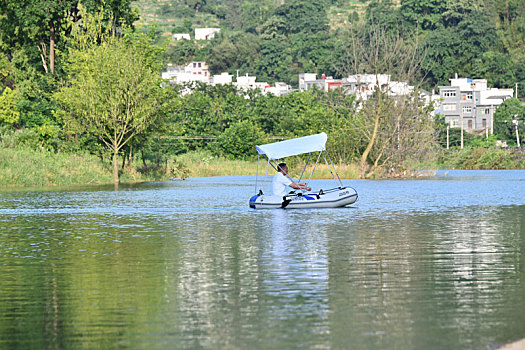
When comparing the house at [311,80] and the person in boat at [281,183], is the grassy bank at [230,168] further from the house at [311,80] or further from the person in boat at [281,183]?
the house at [311,80]

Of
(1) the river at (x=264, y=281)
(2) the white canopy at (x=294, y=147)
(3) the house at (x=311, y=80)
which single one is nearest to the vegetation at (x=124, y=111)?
(2) the white canopy at (x=294, y=147)

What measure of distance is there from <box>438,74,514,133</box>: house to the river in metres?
115

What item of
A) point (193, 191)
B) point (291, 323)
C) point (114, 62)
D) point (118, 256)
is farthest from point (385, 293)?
point (114, 62)

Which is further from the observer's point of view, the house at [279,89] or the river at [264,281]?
the house at [279,89]

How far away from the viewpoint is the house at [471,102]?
144500 mm

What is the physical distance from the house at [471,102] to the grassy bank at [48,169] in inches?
3541

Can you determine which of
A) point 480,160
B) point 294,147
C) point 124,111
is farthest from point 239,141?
point 294,147

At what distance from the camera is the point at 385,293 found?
14.1 m

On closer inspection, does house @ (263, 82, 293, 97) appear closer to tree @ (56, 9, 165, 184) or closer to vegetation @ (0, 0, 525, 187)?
vegetation @ (0, 0, 525, 187)

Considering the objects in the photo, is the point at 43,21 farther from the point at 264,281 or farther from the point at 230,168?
the point at 264,281

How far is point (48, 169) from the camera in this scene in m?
61.2

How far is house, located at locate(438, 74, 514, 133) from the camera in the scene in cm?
14450

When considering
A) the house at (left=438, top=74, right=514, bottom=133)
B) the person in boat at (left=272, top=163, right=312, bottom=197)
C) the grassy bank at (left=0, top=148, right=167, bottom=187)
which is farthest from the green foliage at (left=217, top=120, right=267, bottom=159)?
the house at (left=438, top=74, right=514, bottom=133)

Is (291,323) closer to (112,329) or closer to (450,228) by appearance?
(112,329)
